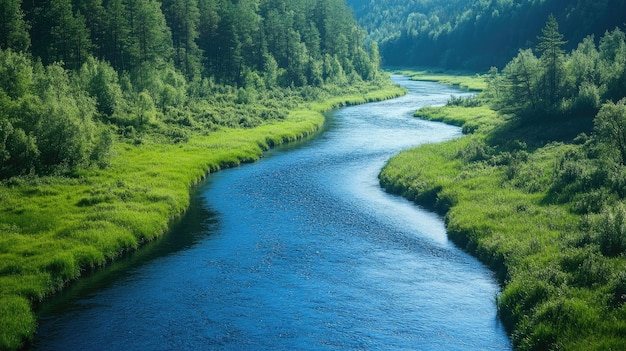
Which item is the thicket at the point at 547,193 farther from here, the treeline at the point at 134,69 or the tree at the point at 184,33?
the tree at the point at 184,33

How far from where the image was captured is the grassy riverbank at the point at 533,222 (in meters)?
29.1

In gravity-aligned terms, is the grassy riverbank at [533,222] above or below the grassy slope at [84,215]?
below

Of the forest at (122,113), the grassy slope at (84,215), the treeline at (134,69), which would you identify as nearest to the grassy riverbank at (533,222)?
the grassy slope at (84,215)

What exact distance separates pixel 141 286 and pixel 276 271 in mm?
8836

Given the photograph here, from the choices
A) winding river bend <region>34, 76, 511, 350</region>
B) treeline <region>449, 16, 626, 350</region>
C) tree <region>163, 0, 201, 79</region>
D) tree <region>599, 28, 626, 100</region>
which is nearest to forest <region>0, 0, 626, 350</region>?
treeline <region>449, 16, 626, 350</region>

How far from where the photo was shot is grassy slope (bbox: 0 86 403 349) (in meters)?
35.8

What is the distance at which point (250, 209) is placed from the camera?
54.8 metres

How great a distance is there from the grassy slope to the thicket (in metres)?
23.2

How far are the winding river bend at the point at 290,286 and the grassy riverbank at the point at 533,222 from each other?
1926 millimetres

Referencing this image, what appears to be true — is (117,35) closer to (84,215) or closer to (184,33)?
(184,33)

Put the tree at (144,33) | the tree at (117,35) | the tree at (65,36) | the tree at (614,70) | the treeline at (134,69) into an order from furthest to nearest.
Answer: the tree at (144,33)
the tree at (117,35)
the tree at (65,36)
the tree at (614,70)
the treeline at (134,69)

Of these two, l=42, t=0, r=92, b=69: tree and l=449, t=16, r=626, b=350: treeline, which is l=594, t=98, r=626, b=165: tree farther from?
l=42, t=0, r=92, b=69: tree

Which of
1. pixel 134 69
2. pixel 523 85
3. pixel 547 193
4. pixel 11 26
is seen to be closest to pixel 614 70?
pixel 523 85

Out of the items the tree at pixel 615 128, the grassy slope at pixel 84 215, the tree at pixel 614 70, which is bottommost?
the grassy slope at pixel 84 215
